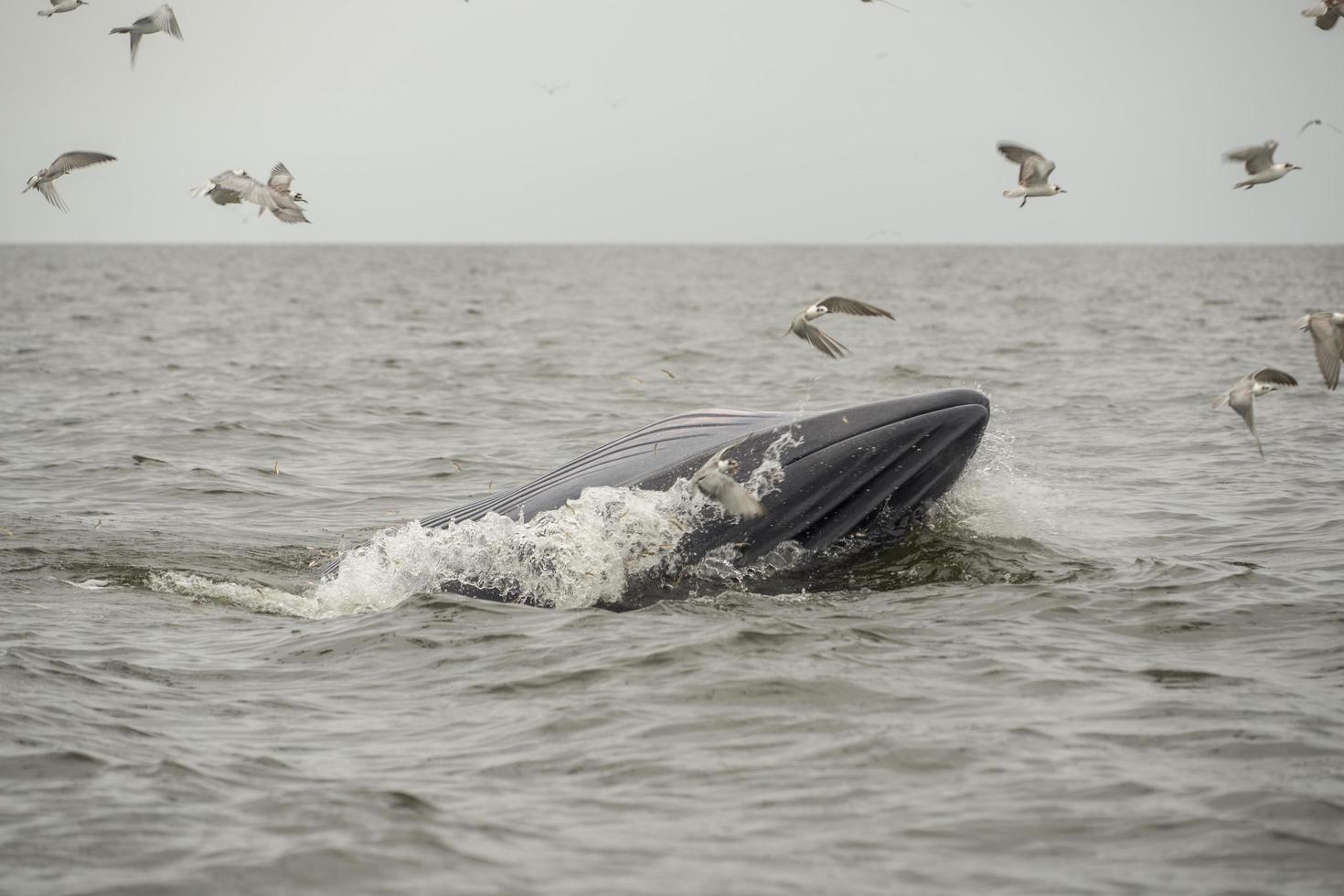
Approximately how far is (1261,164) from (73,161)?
8.02 meters

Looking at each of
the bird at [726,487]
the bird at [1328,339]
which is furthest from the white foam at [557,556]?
the bird at [1328,339]

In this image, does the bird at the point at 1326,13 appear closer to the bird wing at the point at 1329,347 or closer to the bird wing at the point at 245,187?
the bird wing at the point at 1329,347

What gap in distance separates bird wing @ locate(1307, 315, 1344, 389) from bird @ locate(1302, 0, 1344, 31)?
7.10ft

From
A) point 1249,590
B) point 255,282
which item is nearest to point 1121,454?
point 1249,590

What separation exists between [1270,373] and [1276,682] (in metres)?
2.06

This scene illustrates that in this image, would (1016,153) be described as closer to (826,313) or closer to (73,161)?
(826,313)

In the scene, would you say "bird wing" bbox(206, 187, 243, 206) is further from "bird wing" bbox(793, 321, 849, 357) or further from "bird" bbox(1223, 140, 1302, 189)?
"bird" bbox(1223, 140, 1302, 189)

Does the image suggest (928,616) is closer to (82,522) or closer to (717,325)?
(82,522)

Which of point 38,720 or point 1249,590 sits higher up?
point 1249,590

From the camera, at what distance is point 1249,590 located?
8297 millimetres

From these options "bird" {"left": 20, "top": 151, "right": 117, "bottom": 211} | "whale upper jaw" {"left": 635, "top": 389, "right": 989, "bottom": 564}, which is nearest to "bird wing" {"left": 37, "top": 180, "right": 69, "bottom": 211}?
"bird" {"left": 20, "top": 151, "right": 117, "bottom": 211}

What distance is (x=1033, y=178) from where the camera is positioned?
10.1 metres

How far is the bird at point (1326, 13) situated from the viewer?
907 cm

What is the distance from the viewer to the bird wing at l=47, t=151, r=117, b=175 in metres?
9.62
